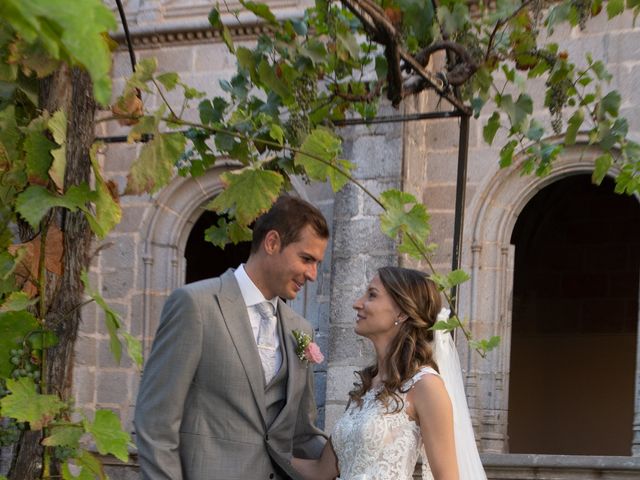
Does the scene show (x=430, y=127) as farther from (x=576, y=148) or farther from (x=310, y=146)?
(x=310, y=146)

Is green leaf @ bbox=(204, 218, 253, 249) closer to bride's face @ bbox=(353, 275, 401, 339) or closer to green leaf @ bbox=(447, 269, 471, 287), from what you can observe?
bride's face @ bbox=(353, 275, 401, 339)

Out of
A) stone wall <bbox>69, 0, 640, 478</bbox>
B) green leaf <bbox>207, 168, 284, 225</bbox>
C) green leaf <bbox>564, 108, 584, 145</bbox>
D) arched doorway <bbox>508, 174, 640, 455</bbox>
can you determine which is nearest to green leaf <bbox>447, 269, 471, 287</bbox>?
green leaf <bbox>207, 168, 284, 225</bbox>

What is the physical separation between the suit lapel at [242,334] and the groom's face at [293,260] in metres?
0.13

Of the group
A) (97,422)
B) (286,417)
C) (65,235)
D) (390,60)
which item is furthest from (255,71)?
(97,422)

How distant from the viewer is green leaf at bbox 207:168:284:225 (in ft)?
9.05

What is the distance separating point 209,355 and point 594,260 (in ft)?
31.9

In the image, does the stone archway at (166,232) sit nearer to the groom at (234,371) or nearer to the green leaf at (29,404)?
the groom at (234,371)

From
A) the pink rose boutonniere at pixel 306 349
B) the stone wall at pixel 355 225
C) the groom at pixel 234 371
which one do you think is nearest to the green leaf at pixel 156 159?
the groom at pixel 234 371

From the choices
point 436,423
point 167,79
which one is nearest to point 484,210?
point 436,423

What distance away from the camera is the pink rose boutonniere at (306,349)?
3.65m

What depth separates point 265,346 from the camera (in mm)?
3682

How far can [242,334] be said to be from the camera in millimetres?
3533

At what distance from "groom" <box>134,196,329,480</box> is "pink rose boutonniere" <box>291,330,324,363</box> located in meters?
0.02

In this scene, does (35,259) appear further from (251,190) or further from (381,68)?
(381,68)
